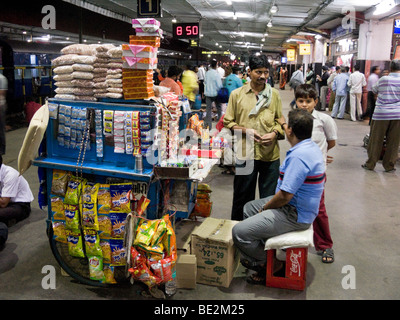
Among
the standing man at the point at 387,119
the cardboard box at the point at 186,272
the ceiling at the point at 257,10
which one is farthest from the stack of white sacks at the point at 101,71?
the ceiling at the point at 257,10

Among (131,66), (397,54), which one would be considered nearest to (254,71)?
(131,66)

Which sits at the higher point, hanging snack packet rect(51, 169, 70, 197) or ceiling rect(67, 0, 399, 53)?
ceiling rect(67, 0, 399, 53)

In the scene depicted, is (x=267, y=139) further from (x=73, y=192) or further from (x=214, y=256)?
(x=73, y=192)

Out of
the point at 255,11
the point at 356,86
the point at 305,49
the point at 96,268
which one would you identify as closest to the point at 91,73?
the point at 96,268

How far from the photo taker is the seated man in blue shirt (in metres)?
2.95

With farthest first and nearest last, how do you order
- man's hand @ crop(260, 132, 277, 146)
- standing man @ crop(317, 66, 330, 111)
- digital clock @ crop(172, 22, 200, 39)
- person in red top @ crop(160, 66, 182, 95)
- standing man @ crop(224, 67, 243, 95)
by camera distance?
standing man @ crop(317, 66, 330, 111) → digital clock @ crop(172, 22, 200, 39) → standing man @ crop(224, 67, 243, 95) → person in red top @ crop(160, 66, 182, 95) → man's hand @ crop(260, 132, 277, 146)

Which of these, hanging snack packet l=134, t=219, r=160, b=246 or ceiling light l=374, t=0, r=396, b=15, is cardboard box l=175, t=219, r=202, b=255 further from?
ceiling light l=374, t=0, r=396, b=15

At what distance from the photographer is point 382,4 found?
11.4m

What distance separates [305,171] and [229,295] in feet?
3.78

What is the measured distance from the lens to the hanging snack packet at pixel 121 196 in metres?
3.09

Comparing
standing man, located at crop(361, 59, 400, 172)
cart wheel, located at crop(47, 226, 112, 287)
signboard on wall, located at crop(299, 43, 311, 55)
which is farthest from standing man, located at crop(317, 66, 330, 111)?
cart wheel, located at crop(47, 226, 112, 287)

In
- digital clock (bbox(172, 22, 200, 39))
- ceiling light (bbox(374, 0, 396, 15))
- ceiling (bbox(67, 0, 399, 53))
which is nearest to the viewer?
ceiling light (bbox(374, 0, 396, 15))

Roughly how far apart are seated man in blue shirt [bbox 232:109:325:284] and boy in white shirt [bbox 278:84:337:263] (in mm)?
538

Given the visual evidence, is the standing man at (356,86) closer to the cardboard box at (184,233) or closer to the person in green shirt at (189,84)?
the person in green shirt at (189,84)
